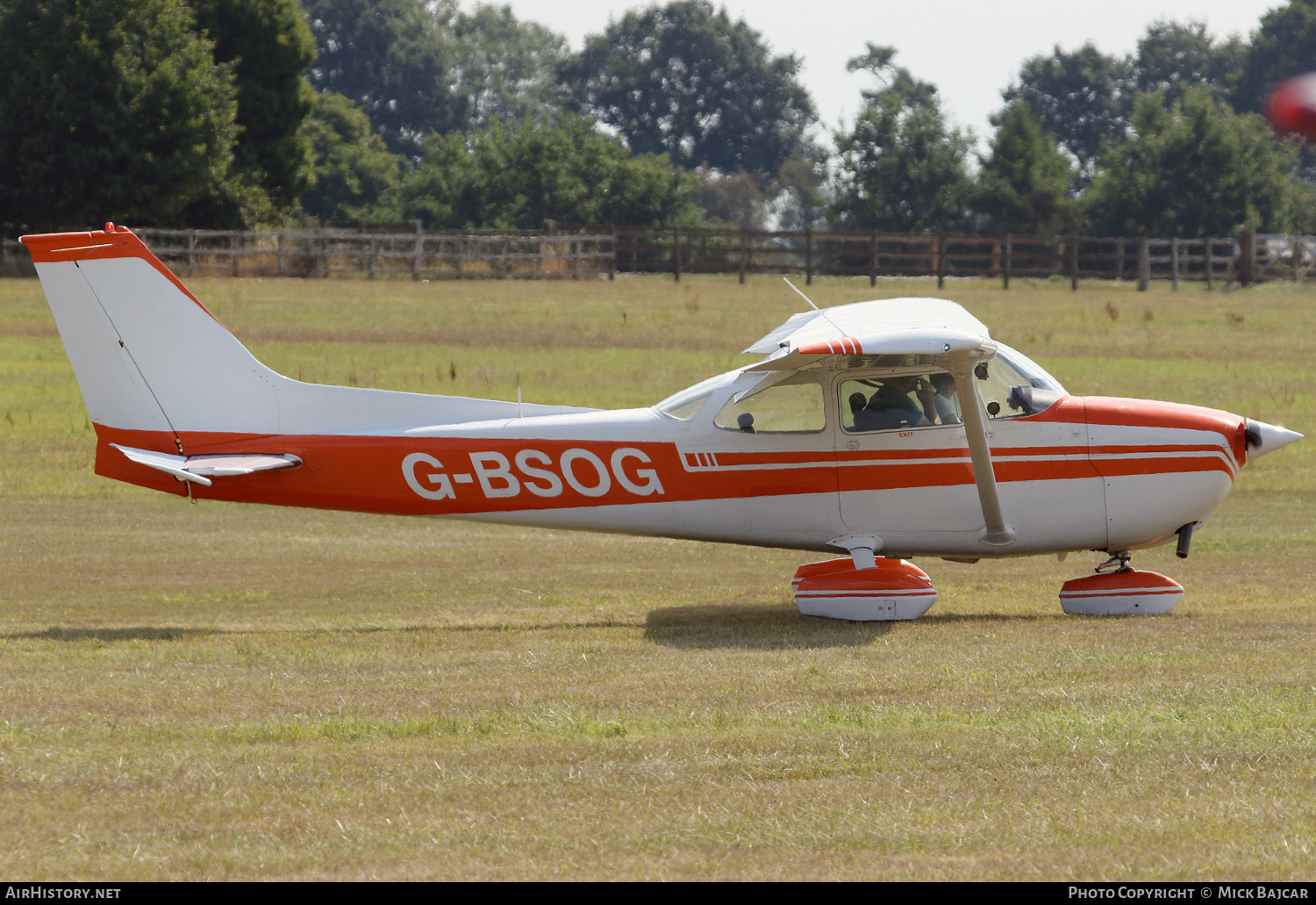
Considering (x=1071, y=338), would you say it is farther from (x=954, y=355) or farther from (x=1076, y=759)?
(x=1076, y=759)

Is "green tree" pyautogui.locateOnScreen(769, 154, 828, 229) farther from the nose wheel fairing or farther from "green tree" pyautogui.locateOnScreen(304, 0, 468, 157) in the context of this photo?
the nose wheel fairing

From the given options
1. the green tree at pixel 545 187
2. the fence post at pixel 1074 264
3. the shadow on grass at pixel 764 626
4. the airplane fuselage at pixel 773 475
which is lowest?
the shadow on grass at pixel 764 626

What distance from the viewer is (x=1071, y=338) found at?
3138cm

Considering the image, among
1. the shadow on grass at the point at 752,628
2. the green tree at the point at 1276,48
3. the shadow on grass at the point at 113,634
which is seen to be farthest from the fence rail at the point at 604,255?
the green tree at the point at 1276,48

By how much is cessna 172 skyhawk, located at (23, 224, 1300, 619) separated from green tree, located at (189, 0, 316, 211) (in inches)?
1479

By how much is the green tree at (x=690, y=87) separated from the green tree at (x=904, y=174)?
146ft

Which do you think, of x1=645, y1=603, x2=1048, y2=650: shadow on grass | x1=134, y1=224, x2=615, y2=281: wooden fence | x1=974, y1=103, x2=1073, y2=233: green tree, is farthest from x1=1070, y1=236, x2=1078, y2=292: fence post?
x1=645, y1=603, x2=1048, y2=650: shadow on grass

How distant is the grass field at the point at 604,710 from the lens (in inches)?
223

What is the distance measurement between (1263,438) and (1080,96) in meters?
110

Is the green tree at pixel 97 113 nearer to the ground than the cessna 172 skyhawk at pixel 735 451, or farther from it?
farther from it

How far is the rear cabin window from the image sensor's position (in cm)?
1124

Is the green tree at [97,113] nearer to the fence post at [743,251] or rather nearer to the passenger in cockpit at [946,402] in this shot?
the fence post at [743,251]
